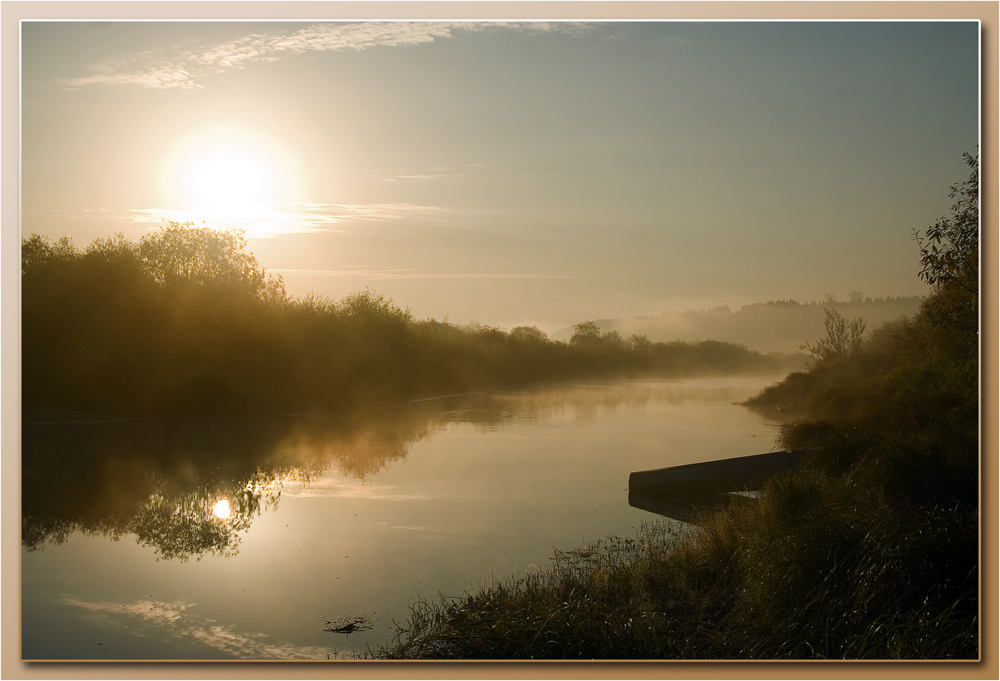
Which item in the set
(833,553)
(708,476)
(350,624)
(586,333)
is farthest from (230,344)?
(833,553)

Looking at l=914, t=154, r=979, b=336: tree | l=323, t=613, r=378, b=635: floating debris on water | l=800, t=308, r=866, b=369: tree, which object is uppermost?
l=914, t=154, r=979, b=336: tree

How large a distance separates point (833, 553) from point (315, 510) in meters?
2.26

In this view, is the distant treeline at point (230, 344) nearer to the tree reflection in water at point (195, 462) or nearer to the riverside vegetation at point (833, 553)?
the tree reflection in water at point (195, 462)

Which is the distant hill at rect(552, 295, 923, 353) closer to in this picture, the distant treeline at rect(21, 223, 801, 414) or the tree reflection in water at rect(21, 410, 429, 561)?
the distant treeline at rect(21, 223, 801, 414)

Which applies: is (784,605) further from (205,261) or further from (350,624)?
(205,261)

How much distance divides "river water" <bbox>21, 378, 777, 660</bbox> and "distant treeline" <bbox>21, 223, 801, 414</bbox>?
14 centimetres

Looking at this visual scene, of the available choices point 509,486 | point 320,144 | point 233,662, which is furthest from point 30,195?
point 509,486

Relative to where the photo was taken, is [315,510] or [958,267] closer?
[958,267]

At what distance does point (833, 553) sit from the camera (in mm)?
2898

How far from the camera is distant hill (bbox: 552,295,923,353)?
9.96ft

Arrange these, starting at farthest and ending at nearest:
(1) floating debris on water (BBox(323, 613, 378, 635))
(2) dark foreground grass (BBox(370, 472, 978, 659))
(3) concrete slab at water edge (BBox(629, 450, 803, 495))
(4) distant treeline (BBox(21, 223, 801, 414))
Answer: (3) concrete slab at water edge (BBox(629, 450, 803, 495))
(4) distant treeline (BBox(21, 223, 801, 414))
(1) floating debris on water (BBox(323, 613, 378, 635))
(2) dark foreground grass (BBox(370, 472, 978, 659))

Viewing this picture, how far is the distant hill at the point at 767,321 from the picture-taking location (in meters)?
3.04

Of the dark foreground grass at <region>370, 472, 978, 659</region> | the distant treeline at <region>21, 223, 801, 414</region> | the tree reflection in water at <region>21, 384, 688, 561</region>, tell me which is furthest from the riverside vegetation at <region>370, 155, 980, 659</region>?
the tree reflection in water at <region>21, 384, 688, 561</region>

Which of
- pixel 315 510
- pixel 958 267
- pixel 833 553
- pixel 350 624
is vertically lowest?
pixel 350 624
